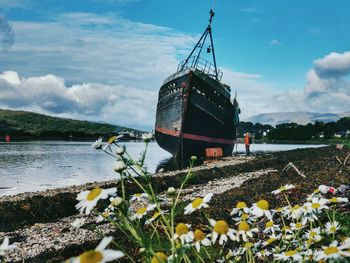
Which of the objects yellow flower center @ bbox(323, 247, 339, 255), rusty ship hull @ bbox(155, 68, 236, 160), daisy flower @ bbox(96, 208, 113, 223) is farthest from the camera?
rusty ship hull @ bbox(155, 68, 236, 160)

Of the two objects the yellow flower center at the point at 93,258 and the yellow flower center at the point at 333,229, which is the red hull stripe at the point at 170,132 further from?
the yellow flower center at the point at 93,258

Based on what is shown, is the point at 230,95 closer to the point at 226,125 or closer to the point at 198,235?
the point at 226,125

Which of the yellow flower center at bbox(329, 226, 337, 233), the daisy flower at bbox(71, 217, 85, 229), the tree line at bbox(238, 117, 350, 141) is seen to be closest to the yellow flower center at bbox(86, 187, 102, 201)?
the daisy flower at bbox(71, 217, 85, 229)

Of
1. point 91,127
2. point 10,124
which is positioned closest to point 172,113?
point 10,124

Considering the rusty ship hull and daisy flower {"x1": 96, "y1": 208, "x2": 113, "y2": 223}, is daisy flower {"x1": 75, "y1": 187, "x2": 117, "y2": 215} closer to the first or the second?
daisy flower {"x1": 96, "y1": 208, "x2": 113, "y2": 223}

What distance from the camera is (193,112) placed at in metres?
31.8

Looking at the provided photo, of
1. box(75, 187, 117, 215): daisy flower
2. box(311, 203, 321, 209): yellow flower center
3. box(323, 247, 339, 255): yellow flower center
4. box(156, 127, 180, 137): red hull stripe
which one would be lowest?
box(323, 247, 339, 255): yellow flower center

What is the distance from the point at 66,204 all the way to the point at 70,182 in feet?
39.7

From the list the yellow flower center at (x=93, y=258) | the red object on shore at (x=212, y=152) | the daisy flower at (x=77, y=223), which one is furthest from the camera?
the red object on shore at (x=212, y=152)

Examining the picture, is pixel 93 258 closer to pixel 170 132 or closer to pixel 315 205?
pixel 315 205

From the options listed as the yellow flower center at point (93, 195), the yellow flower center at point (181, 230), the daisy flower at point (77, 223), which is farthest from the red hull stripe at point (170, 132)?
the yellow flower center at point (93, 195)

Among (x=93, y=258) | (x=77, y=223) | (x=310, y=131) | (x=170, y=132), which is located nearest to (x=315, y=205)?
(x=77, y=223)

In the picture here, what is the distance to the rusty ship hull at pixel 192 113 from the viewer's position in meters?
31.5

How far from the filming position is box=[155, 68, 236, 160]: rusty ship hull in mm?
31469
